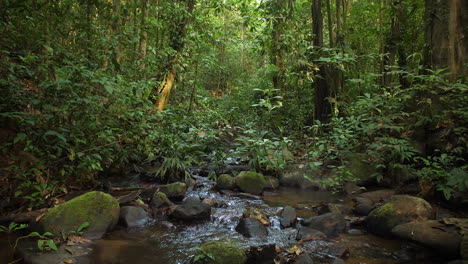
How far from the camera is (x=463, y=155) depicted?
548cm

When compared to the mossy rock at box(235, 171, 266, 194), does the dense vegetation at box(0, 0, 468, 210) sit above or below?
above

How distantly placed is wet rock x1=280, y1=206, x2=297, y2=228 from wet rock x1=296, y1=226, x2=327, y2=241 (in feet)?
1.34

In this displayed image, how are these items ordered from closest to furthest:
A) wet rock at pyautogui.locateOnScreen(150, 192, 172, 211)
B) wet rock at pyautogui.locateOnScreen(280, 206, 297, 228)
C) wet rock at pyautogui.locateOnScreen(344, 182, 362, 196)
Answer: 1. wet rock at pyautogui.locateOnScreen(280, 206, 297, 228)
2. wet rock at pyautogui.locateOnScreen(150, 192, 172, 211)
3. wet rock at pyautogui.locateOnScreen(344, 182, 362, 196)

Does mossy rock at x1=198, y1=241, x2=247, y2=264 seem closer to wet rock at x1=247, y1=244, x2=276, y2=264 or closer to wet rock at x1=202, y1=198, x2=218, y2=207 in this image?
wet rock at x1=247, y1=244, x2=276, y2=264

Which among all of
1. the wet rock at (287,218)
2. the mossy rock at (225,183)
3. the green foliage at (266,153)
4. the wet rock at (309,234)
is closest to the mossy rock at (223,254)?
the wet rock at (309,234)

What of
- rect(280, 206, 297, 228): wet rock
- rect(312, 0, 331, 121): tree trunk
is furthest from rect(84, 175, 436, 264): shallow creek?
rect(312, 0, 331, 121): tree trunk

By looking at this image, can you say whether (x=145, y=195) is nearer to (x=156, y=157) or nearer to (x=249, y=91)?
(x=156, y=157)

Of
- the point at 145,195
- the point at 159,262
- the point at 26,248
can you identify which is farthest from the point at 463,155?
the point at 26,248

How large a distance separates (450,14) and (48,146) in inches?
318

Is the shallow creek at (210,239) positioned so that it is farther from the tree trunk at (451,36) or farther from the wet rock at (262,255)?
the tree trunk at (451,36)

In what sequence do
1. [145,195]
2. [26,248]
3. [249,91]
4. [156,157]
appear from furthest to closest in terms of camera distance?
1. [249,91]
2. [156,157]
3. [145,195]
4. [26,248]

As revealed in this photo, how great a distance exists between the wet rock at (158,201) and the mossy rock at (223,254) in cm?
200

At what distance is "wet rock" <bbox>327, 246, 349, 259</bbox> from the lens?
3.75m

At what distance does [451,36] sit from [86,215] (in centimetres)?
776
